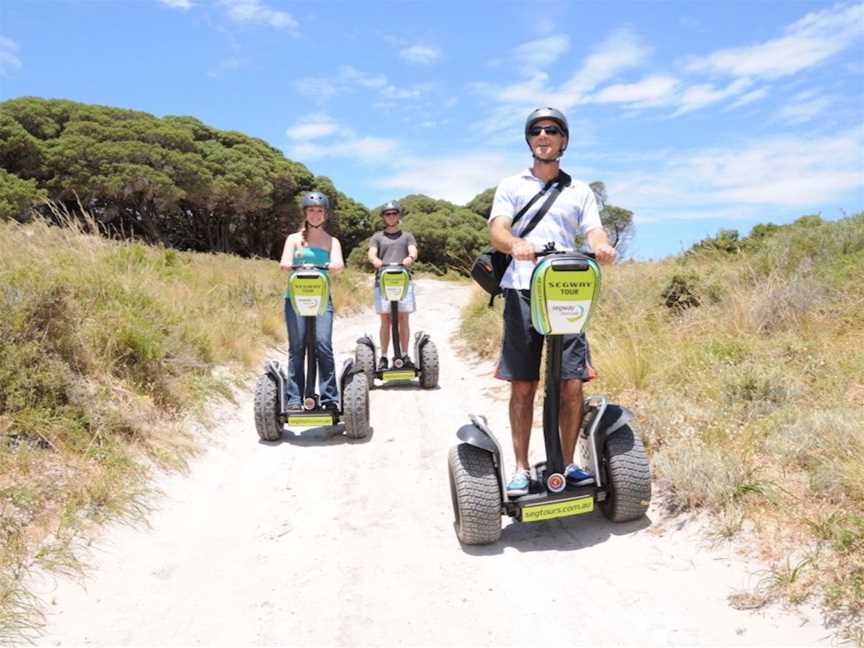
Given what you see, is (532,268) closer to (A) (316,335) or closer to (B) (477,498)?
(B) (477,498)

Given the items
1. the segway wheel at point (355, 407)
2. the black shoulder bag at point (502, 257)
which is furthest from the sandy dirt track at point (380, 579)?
the black shoulder bag at point (502, 257)

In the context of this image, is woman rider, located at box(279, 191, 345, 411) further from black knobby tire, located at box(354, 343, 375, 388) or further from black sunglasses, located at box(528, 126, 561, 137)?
black sunglasses, located at box(528, 126, 561, 137)

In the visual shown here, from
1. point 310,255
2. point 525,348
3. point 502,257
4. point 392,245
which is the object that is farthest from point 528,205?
point 392,245

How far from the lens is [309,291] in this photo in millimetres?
5152

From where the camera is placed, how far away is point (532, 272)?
10.3 ft

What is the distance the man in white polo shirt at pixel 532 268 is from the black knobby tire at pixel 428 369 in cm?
367

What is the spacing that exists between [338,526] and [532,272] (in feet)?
5.85

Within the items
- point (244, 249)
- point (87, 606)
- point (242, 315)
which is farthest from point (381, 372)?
point (244, 249)

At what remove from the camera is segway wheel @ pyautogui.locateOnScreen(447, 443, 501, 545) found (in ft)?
10.4

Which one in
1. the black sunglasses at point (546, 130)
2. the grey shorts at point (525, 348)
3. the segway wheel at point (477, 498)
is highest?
the black sunglasses at point (546, 130)

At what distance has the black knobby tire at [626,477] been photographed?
10.8 feet

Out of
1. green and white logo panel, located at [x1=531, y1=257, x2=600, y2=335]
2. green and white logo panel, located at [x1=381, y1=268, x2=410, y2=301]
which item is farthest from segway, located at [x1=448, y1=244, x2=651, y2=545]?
green and white logo panel, located at [x1=381, y1=268, x2=410, y2=301]

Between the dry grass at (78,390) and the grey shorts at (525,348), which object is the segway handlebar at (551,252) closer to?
the grey shorts at (525,348)

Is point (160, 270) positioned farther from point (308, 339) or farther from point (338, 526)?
point (338, 526)
